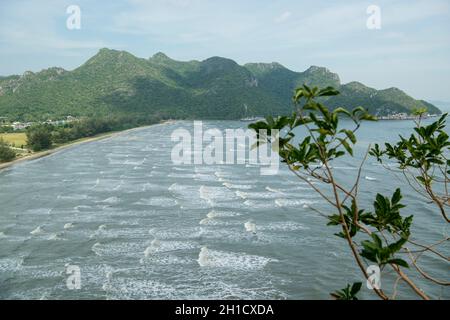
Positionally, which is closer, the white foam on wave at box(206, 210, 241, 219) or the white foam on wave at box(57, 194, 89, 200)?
the white foam on wave at box(206, 210, 241, 219)

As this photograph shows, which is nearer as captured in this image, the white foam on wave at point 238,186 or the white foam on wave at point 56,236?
the white foam on wave at point 56,236

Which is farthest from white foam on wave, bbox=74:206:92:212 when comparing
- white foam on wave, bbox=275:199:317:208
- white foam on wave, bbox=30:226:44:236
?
white foam on wave, bbox=275:199:317:208

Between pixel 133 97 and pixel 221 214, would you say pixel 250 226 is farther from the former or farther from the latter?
pixel 133 97

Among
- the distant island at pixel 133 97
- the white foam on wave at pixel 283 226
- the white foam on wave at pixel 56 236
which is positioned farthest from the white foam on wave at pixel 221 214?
the distant island at pixel 133 97

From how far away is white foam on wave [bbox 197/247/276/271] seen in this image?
22.5 metres

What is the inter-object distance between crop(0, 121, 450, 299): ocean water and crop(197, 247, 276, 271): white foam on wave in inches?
2.2

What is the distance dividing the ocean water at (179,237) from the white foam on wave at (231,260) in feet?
0.18

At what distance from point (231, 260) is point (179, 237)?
4.81m

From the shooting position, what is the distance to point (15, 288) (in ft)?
64.7

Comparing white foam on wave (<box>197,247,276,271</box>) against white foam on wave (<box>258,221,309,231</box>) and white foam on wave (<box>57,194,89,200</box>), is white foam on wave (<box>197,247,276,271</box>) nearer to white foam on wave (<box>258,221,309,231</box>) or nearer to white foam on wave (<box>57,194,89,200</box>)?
white foam on wave (<box>258,221,309,231</box>)

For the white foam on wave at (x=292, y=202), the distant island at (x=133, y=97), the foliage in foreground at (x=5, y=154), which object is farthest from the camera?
the distant island at (x=133, y=97)

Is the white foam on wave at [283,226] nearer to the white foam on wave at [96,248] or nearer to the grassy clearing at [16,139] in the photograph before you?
the white foam on wave at [96,248]

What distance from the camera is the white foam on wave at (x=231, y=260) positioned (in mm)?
22516

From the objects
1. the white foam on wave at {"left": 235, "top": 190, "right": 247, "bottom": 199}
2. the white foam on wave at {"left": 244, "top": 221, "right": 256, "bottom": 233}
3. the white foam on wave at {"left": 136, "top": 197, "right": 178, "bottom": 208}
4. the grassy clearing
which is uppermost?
the grassy clearing
